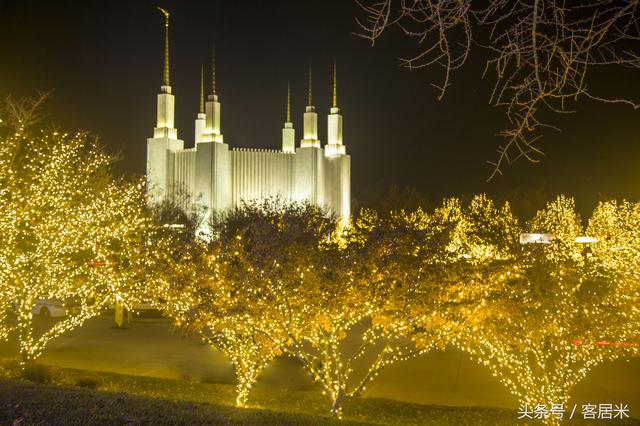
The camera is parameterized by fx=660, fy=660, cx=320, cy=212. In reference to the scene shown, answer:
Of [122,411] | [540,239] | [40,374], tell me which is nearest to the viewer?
[122,411]

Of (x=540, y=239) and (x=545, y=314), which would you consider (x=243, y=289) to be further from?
(x=540, y=239)

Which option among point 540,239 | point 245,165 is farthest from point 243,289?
point 245,165

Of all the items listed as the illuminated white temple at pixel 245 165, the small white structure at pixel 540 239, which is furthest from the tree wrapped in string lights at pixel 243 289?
the illuminated white temple at pixel 245 165

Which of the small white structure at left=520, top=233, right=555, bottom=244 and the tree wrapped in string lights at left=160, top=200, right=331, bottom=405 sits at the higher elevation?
the small white structure at left=520, top=233, right=555, bottom=244

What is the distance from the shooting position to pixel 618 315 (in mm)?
11648

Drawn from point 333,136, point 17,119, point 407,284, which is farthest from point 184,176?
point 407,284

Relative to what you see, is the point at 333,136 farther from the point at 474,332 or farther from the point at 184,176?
the point at 474,332

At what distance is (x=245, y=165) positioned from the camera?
63531mm

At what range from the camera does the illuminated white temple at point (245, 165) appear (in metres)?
61.6

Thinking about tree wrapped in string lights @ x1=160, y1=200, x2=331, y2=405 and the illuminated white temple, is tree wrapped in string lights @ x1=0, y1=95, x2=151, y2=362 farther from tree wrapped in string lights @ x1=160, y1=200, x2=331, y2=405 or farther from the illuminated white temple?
the illuminated white temple

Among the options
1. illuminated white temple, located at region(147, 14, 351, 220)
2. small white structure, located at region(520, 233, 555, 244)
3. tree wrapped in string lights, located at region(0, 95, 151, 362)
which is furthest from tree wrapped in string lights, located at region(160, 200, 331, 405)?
illuminated white temple, located at region(147, 14, 351, 220)

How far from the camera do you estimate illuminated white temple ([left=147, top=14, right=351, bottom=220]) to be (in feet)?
202

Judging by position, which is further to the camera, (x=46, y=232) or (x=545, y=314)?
(x=46, y=232)

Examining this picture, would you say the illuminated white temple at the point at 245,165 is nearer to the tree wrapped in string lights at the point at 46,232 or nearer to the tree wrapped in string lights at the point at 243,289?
the tree wrapped in string lights at the point at 46,232
